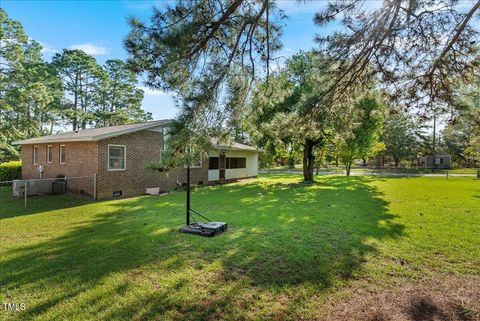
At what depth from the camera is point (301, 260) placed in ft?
14.6

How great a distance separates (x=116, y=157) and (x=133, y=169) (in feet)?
3.11

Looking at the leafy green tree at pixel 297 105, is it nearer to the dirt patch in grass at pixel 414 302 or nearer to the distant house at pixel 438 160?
the dirt patch in grass at pixel 414 302

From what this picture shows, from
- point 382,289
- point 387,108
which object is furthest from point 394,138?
point 382,289

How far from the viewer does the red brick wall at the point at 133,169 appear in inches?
446

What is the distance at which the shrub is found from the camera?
53.4 feet

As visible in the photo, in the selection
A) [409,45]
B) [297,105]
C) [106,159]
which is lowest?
[106,159]

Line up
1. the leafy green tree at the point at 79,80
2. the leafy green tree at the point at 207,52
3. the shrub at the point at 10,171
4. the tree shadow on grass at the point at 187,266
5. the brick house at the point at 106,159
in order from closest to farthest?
the tree shadow on grass at the point at 187,266
the leafy green tree at the point at 207,52
the brick house at the point at 106,159
the shrub at the point at 10,171
the leafy green tree at the point at 79,80

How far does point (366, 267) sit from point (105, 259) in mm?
4125

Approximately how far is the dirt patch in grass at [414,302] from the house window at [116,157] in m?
10.8

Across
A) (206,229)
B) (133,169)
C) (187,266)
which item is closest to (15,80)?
(133,169)

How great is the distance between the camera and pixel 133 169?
Result: 1252 cm

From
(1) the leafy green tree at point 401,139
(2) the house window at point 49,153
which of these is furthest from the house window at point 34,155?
(1) the leafy green tree at point 401,139

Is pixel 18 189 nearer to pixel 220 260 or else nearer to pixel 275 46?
pixel 220 260

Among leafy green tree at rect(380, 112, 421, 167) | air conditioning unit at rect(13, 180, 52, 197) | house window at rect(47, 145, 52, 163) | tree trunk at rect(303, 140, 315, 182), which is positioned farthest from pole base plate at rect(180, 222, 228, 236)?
leafy green tree at rect(380, 112, 421, 167)
